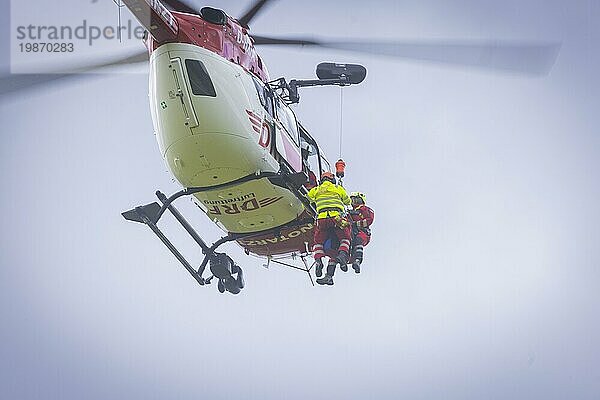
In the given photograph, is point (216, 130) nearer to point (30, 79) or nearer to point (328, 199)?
point (328, 199)

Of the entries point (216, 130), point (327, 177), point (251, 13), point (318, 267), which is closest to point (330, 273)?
point (318, 267)

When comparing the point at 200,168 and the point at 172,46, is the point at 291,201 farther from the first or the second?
the point at 172,46

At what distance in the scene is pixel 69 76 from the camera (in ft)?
45.7

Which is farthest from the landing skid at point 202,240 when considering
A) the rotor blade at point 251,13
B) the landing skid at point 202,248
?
the rotor blade at point 251,13

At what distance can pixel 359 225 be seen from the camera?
15758 mm

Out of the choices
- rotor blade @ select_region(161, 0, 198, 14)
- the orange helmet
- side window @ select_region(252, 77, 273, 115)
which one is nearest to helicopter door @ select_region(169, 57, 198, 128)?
rotor blade @ select_region(161, 0, 198, 14)

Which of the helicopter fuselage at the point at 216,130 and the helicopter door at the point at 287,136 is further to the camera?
the helicopter door at the point at 287,136

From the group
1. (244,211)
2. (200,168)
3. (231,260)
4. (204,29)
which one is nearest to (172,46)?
(204,29)

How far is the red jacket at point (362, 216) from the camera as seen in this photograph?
51.7 ft

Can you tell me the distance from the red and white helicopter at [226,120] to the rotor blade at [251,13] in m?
0.01

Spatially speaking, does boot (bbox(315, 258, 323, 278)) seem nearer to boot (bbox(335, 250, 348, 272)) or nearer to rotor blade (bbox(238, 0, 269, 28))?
boot (bbox(335, 250, 348, 272))

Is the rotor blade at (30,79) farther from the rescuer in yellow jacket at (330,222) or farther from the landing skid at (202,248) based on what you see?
the rescuer in yellow jacket at (330,222)

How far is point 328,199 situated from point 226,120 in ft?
6.40

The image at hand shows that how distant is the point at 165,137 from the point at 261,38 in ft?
6.52
